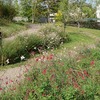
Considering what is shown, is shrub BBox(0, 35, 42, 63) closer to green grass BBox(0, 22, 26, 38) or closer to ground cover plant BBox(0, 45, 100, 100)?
ground cover plant BBox(0, 45, 100, 100)

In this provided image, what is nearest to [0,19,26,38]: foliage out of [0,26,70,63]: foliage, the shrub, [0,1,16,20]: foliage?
[0,26,70,63]: foliage

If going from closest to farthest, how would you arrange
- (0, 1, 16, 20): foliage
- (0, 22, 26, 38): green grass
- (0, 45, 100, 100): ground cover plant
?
1. (0, 45, 100, 100): ground cover plant
2. (0, 22, 26, 38): green grass
3. (0, 1, 16, 20): foliage

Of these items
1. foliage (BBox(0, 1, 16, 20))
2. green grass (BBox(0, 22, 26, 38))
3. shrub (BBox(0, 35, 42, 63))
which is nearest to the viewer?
shrub (BBox(0, 35, 42, 63))

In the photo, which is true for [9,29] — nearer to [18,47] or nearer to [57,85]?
[18,47]

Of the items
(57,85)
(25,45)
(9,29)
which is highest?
(57,85)

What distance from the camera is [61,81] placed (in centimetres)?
502

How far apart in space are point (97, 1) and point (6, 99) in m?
→ 31.8

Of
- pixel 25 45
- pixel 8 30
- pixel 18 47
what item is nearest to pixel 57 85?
pixel 18 47

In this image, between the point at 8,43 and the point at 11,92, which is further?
the point at 8,43

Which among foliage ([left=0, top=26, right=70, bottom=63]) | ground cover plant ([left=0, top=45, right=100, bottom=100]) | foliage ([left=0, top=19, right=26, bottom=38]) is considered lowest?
foliage ([left=0, top=19, right=26, bottom=38])

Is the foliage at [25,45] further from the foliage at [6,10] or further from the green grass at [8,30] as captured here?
the foliage at [6,10]

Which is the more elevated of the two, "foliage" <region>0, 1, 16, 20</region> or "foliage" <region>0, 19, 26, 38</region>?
"foliage" <region>0, 1, 16, 20</region>

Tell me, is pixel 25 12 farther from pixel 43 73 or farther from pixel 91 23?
pixel 43 73

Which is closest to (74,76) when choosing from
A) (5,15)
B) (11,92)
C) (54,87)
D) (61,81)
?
(61,81)
